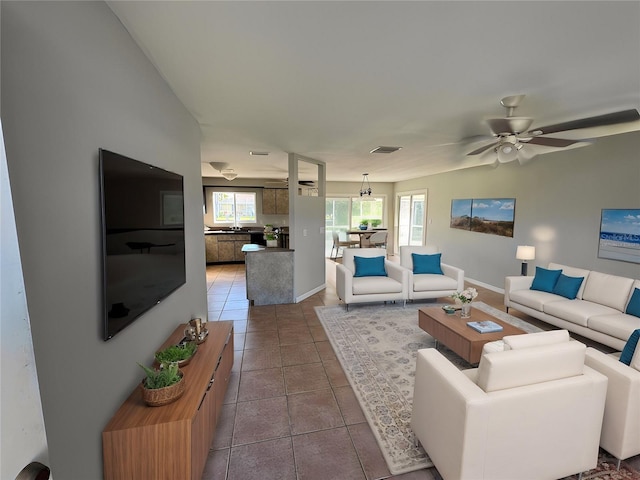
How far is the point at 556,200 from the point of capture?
4488mm

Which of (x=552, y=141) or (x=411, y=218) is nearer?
(x=552, y=141)

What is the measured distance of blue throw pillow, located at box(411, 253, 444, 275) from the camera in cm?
491

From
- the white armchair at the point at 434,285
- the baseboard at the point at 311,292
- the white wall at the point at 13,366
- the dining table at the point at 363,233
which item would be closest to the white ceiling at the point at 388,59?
the white wall at the point at 13,366

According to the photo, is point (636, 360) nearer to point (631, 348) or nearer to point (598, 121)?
point (631, 348)

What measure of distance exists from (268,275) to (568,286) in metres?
4.12

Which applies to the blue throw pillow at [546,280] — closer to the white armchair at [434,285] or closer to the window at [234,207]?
the white armchair at [434,285]

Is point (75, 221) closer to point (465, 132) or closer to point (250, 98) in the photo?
point (250, 98)

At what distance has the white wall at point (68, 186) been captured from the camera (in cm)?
89

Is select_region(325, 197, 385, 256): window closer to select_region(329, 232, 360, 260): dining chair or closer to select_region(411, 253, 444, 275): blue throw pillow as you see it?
select_region(329, 232, 360, 260): dining chair

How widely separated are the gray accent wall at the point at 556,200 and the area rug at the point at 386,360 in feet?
4.24

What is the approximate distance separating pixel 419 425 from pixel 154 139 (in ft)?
8.27

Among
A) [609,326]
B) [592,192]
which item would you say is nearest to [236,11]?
[609,326]

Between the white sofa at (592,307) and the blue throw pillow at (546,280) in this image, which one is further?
the blue throw pillow at (546,280)

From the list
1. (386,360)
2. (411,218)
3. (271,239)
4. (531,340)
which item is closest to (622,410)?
(531,340)
